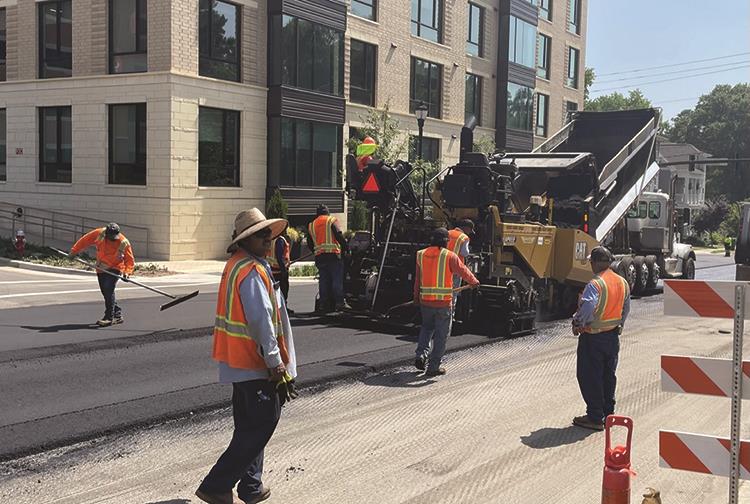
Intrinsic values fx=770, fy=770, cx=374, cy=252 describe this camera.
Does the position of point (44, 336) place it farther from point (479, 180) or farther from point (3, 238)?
point (3, 238)

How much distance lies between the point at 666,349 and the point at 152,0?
18177 millimetres

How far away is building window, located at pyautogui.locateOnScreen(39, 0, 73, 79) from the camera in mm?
24859

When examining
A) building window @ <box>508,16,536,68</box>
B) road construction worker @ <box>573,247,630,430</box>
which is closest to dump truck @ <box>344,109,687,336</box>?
road construction worker @ <box>573,247,630,430</box>

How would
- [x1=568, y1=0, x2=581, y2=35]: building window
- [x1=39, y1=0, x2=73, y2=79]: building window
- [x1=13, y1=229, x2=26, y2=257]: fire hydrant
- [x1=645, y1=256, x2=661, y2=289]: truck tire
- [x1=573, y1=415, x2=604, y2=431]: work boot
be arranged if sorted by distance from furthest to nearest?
[x1=568, y1=0, x2=581, y2=35]: building window, [x1=39, y1=0, x2=73, y2=79]: building window, [x1=13, y1=229, x2=26, y2=257]: fire hydrant, [x1=645, y1=256, x2=661, y2=289]: truck tire, [x1=573, y1=415, x2=604, y2=431]: work boot

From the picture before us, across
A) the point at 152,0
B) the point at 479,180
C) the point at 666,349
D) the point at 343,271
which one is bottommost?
the point at 666,349

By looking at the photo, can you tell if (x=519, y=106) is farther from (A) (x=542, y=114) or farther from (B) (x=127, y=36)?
(B) (x=127, y=36)

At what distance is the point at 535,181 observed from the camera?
1509 centimetres

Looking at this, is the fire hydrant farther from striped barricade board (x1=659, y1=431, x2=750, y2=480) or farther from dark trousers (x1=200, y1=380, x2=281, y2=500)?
striped barricade board (x1=659, y1=431, x2=750, y2=480)

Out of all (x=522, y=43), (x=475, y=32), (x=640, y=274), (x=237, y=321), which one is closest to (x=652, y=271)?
(x=640, y=274)

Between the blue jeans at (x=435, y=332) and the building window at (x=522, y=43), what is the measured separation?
33.4 meters

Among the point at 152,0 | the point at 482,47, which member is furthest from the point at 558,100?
the point at 152,0

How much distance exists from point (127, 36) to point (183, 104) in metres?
2.98

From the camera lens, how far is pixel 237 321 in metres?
4.62

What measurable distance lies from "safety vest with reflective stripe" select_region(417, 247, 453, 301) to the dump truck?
1755 millimetres
